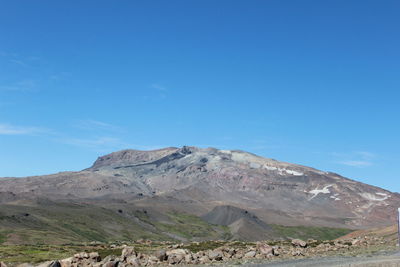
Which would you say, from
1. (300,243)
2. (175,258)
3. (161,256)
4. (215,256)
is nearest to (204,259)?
(215,256)

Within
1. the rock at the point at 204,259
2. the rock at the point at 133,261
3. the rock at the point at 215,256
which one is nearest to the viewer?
the rock at the point at 133,261

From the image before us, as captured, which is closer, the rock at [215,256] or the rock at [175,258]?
the rock at [175,258]

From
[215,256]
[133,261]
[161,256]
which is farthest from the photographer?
[215,256]

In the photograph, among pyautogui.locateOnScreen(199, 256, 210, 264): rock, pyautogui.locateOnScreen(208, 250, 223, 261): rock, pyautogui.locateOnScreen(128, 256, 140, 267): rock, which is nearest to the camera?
pyautogui.locateOnScreen(128, 256, 140, 267): rock

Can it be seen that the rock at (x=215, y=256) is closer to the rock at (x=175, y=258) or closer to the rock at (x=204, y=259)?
the rock at (x=204, y=259)

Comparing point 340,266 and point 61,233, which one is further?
point 61,233

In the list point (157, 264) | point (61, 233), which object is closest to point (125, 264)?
point (157, 264)

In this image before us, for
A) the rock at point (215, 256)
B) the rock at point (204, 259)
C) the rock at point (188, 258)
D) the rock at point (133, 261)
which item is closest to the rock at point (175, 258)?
the rock at point (188, 258)

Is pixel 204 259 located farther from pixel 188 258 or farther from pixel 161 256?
pixel 161 256

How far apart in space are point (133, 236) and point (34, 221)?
3901 cm

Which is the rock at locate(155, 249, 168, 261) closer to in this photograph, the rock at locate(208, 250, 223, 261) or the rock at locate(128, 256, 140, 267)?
the rock at locate(128, 256, 140, 267)

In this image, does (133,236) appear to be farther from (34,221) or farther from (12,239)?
(12,239)

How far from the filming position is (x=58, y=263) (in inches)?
1575

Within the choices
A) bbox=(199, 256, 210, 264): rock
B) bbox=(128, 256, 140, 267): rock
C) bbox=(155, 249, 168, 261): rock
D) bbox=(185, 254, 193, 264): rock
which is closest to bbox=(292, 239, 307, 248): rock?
bbox=(199, 256, 210, 264): rock
